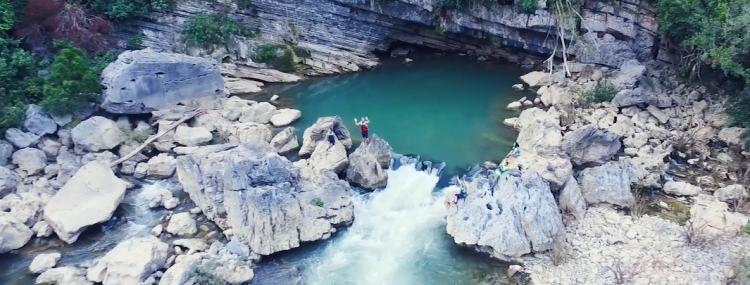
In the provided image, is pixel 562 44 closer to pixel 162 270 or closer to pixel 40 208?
pixel 162 270

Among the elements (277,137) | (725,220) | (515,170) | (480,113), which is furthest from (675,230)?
(277,137)

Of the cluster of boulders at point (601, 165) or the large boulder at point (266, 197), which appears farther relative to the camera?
the large boulder at point (266, 197)

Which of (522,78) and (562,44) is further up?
(562,44)

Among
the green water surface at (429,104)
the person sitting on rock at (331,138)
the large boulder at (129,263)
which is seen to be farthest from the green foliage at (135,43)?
the large boulder at (129,263)

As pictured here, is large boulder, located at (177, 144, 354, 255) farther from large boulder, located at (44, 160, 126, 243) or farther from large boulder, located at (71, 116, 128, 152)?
large boulder, located at (71, 116, 128, 152)

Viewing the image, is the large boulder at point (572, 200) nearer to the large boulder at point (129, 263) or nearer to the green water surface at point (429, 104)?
the green water surface at point (429, 104)

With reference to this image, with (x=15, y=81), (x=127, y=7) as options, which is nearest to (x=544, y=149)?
(x=127, y=7)
